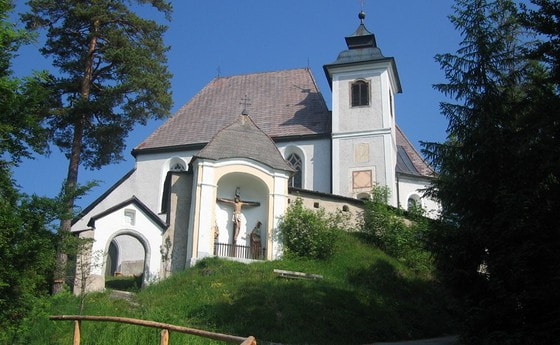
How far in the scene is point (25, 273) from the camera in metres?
9.28

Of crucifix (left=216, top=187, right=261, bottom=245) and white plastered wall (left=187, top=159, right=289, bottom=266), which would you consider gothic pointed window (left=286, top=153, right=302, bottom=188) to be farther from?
crucifix (left=216, top=187, right=261, bottom=245)

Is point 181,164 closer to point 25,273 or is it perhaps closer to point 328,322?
point 328,322

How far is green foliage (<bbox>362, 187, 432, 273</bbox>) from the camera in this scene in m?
22.7

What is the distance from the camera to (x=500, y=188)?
1248 centimetres

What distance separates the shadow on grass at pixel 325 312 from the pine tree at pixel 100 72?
819 cm

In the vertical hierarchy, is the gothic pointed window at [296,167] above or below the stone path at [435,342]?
above

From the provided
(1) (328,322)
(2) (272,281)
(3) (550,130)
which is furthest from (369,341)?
(3) (550,130)

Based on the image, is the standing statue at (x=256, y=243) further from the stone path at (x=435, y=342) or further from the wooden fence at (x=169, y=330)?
the wooden fence at (x=169, y=330)

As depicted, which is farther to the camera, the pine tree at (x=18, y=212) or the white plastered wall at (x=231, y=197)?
the white plastered wall at (x=231, y=197)

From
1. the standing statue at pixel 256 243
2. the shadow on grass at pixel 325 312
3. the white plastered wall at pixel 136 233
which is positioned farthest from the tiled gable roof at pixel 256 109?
the shadow on grass at pixel 325 312

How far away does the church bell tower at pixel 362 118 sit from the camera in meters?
28.9

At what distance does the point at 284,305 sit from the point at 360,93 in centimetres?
1577

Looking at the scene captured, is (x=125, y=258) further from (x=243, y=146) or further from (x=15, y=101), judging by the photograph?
(x=15, y=101)

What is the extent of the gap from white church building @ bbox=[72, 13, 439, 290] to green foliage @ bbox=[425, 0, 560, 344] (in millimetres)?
10843
